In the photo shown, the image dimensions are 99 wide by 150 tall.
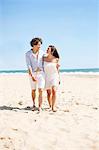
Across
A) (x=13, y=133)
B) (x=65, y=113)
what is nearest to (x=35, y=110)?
(x=65, y=113)

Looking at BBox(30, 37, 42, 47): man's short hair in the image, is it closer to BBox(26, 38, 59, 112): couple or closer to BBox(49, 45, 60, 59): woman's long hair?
BBox(26, 38, 59, 112): couple

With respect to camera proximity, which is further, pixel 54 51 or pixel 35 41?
pixel 54 51

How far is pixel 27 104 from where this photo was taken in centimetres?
1024

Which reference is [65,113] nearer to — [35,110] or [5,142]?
[35,110]

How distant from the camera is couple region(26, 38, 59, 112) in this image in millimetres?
8883

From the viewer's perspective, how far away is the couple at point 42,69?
888cm

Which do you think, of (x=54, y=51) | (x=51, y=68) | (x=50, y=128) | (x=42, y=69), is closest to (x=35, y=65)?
(x=42, y=69)

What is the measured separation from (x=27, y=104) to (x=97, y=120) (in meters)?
2.85

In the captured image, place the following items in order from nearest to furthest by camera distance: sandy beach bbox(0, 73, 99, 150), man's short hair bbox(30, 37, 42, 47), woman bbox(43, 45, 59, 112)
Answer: sandy beach bbox(0, 73, 99, 150), man's short hair bbox(30, 37, 42, 47), woman bbox(43, 45, 59, 112)

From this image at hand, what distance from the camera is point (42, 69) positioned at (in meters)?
9.09

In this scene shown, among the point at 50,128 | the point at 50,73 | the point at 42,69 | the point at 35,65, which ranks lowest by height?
the point at 50,128

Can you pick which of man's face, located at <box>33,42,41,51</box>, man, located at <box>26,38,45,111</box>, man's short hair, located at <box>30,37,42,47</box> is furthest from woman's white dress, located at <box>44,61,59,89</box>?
man's short hair, located at <box>30,37,42,47</box>

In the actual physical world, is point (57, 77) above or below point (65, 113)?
above

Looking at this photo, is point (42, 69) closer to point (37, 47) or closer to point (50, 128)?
point (37, 47)
